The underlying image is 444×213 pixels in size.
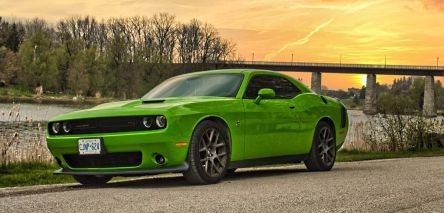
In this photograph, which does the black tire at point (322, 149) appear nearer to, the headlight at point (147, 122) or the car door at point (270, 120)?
the car door at point (270, 120)

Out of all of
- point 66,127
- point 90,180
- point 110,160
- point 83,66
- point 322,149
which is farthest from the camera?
point 83,66

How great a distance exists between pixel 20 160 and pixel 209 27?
109 meters

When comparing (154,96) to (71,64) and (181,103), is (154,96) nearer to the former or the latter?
(181,103)

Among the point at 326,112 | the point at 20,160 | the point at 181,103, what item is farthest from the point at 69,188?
the point at 20,160

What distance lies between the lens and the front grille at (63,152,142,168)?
25.7 feet

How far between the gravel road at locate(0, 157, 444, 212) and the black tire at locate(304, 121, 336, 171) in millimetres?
1391

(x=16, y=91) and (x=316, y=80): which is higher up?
(x=316, y=80)

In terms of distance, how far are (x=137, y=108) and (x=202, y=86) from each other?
147 centimetres

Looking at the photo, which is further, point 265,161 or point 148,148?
point 265,161

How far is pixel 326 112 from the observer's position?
34.7ft

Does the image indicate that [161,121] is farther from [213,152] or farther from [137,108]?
[213,152]

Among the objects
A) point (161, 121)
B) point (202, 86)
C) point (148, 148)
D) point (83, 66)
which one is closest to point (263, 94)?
point (202, 86)

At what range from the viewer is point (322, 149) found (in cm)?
1049

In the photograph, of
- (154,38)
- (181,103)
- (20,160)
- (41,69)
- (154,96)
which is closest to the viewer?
(181,103)
